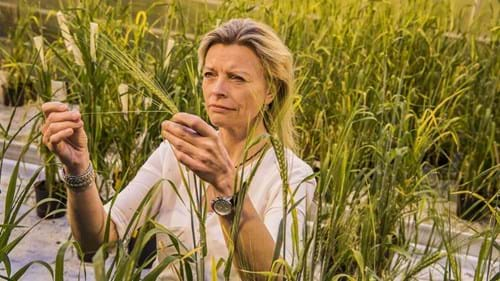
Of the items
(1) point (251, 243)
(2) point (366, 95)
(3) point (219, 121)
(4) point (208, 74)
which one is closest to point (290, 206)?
(1) point (251, 243)

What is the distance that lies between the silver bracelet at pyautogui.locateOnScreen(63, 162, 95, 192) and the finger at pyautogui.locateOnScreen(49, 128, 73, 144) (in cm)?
13

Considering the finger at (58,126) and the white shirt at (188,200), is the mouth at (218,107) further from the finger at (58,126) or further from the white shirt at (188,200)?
the finger at (58,126)

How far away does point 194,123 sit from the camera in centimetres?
103

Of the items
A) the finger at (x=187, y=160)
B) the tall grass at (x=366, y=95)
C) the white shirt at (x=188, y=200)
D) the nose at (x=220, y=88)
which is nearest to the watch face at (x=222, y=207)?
the finger at (x=187, y=160)

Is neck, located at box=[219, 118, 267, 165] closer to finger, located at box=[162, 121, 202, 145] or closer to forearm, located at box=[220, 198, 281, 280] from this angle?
forearm, located at box=[220, 198, 281, 280]

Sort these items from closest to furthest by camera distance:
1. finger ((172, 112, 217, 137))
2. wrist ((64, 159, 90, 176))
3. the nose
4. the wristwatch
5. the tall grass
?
finger ((172, 112, 217, 137)), the wristwatch, wrist ((64, 159, 90, 176)), the nose, the tall grass

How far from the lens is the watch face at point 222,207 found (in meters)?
1.13

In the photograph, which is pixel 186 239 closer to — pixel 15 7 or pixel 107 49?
pixel 107 49

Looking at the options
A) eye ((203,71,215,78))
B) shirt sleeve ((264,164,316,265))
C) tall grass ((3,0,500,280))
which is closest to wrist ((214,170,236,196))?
shirt sleeve ((264,164,316,265))

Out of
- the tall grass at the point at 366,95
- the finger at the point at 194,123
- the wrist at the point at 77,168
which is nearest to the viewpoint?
the finger at the point at 194,123

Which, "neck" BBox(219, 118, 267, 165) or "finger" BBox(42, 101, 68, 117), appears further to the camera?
"neck" BBox(219, 118, 267, 165)

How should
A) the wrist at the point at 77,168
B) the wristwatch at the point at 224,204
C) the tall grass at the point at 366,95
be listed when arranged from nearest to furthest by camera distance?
the wristwatch at the point at 224,204 → the wrist at the point at 77,168 → the tall grass at the point at 366,95

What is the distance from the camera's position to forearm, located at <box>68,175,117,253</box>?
134 centimetres

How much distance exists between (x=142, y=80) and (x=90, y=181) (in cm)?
43
